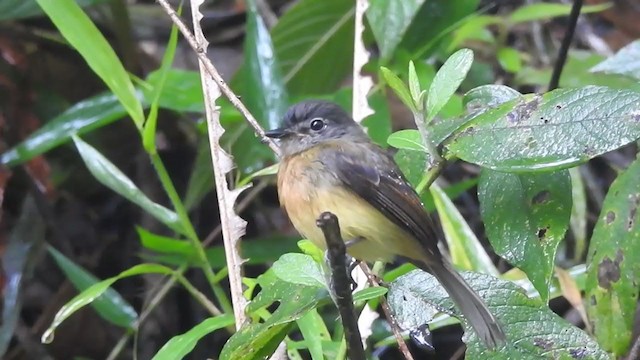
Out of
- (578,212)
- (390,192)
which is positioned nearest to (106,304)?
(390,192)

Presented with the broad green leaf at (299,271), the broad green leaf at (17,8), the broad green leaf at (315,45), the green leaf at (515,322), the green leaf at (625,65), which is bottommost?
the green leaf at (515,322)

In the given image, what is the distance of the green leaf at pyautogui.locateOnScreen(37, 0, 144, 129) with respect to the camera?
1.78 metres

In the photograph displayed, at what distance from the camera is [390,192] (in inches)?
64.2

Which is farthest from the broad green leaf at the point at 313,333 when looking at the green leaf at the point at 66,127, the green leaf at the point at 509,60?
the green leaf at the point at 509,60

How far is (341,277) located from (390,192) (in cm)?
60

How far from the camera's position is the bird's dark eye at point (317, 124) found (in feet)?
6.77

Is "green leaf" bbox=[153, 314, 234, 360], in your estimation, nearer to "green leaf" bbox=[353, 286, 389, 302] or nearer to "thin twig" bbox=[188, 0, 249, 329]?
"thin twig" bbox=[188, 0, 249, 329]

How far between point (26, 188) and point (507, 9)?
2.01m

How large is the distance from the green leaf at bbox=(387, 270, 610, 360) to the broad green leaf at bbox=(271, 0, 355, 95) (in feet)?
5.51

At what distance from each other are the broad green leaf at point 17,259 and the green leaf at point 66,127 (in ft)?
0.67

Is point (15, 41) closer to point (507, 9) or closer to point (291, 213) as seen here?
point (291, 213)

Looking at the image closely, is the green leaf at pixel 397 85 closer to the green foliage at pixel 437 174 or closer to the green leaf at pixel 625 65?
the green foliage at pixel 437 174

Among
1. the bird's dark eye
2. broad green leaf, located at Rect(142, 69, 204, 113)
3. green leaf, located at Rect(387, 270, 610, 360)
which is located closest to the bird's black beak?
the bird's dark eye

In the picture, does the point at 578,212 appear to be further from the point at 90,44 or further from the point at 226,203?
the point at 90,44
